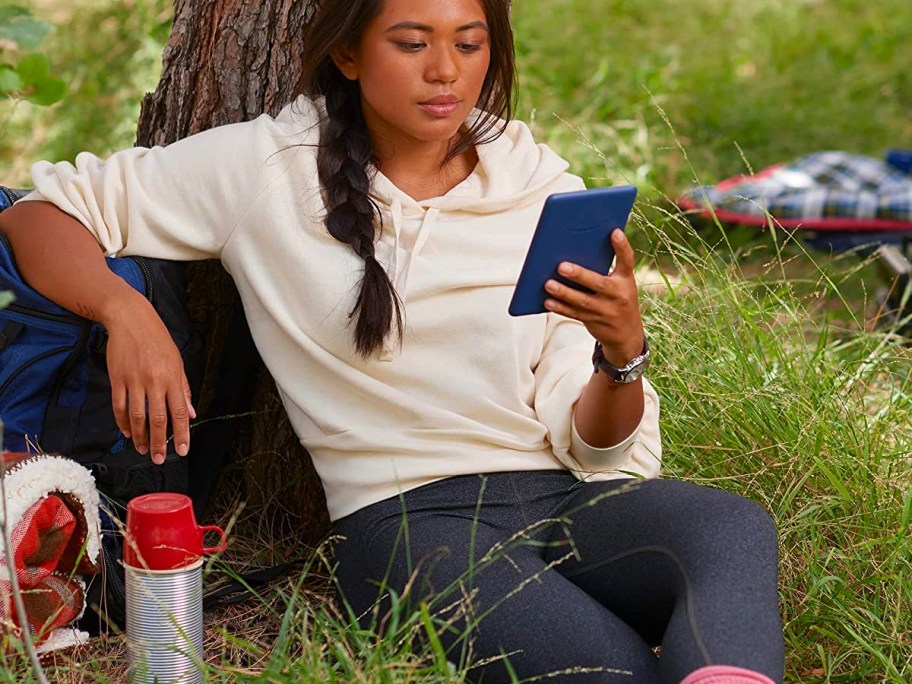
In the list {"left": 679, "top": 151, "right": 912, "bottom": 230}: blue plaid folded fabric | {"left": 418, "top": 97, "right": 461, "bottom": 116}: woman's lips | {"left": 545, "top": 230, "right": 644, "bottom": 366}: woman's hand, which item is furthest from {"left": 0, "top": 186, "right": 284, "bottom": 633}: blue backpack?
{"left": 679, "top": 151, "right": 912, "bottom": 230}: blue plaid folded fabric

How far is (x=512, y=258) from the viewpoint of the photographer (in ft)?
7.66

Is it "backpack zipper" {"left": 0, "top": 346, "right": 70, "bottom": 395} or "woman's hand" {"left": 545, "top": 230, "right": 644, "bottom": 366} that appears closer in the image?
"woman's hand" {"left": 545, "top": 230, "right": 644, "bottom": 366}

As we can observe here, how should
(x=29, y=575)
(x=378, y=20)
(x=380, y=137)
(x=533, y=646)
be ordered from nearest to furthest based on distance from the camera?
1. (x=533, y=646)
2. (x=29, y=575)
3. (x=378, y=20)
4. (x=380, y=137)

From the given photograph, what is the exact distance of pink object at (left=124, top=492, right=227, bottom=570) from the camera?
193cm

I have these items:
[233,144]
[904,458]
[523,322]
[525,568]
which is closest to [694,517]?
[525,568]

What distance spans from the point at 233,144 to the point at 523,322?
25.2 inches

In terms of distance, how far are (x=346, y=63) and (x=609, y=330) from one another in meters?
0.76

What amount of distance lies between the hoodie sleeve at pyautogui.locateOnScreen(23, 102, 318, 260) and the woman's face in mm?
253

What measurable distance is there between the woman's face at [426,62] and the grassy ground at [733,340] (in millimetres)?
726

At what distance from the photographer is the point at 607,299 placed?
1980 millimetres

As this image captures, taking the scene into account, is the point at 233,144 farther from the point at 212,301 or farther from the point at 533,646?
the point at 533,646

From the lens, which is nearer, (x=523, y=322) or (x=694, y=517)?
(x=694, y=517)

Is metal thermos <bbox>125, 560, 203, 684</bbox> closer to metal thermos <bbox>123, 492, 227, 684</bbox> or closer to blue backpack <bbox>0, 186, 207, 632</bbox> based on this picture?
metal thermos <bbox>123, 492, 227, 684</bbox>

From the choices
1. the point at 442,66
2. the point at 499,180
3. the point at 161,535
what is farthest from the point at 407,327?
the point at 161,535
